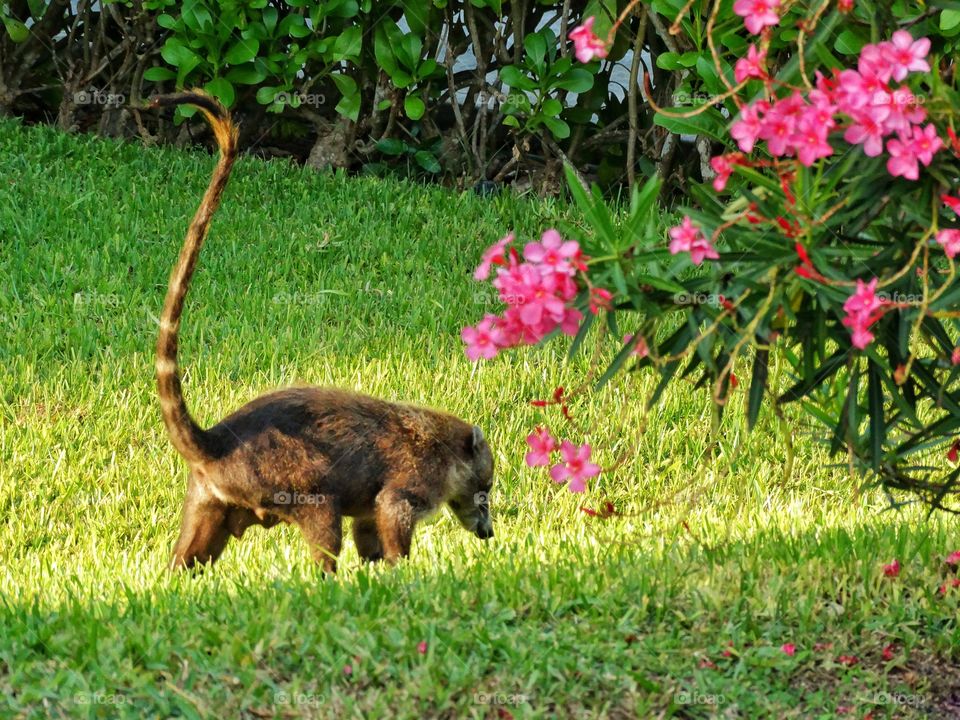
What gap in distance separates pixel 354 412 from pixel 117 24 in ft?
18.8

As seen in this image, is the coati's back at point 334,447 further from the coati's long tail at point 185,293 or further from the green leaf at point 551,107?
the green leaf at point 551,107

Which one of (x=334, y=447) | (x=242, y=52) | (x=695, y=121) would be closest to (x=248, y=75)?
(x=242, y=52)

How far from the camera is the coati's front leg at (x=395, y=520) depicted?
15.5 ft

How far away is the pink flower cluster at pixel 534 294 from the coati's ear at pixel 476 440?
1.85 meters

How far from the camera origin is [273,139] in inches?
392

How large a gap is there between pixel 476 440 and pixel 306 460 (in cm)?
77

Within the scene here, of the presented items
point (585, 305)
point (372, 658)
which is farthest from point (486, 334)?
point (372, 658)

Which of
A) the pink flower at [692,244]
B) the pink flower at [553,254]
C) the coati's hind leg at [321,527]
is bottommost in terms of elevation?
the coati's hind leg at [321,527]

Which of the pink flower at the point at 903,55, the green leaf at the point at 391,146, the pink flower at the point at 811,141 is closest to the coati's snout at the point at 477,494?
the pink flower at the point at 811,141

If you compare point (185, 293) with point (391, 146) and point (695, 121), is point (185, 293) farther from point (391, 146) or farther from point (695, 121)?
point (391, 146)

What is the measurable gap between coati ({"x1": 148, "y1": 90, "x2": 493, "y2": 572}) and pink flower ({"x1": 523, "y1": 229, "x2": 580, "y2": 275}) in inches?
52.3

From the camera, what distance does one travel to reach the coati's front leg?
4727 millimetres

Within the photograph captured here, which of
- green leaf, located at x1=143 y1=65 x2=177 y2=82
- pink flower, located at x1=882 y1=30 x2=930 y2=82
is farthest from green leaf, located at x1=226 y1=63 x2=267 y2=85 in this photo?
pink flower, located at x1=882 y1=30 x2=930 y2=82

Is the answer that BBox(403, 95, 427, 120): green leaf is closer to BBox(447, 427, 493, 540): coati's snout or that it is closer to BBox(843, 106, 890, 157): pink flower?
BBox(447, 427, 493, 540): coati's snout
